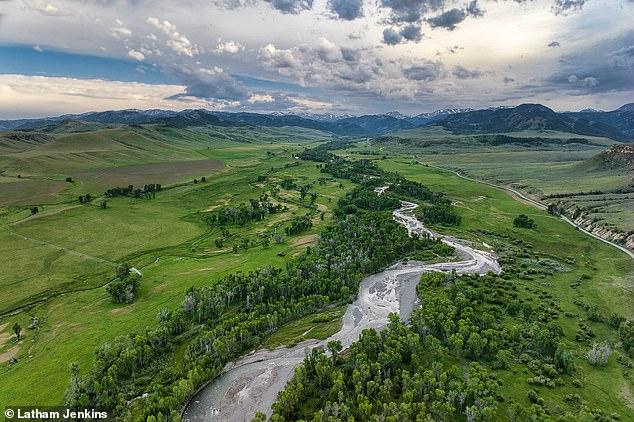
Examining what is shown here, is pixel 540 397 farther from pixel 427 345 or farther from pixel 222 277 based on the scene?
pixel 222 277

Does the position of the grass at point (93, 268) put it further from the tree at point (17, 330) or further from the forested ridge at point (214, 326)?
the forested ridge at point (214, 326)

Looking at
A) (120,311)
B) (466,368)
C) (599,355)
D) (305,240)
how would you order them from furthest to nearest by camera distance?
(305,240), (120,311), (599,355), (466,368)

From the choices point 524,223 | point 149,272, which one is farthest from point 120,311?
point 524,223

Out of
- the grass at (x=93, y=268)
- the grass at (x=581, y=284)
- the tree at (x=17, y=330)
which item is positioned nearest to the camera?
the grass at (x=581, y=284)

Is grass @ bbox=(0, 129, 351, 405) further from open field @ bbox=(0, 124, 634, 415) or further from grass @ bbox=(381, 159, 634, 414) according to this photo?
grass @ bbox=(381, 159, 634, 414)

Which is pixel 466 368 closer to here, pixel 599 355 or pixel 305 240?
pixel 599 355

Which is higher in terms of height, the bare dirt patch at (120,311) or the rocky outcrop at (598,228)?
the rocky outcrop at (598,228)

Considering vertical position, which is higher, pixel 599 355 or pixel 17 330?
pixel 599 355

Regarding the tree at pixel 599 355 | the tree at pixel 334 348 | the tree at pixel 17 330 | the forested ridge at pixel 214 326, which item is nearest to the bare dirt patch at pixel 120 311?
the forested ridge at pixel 214 326
